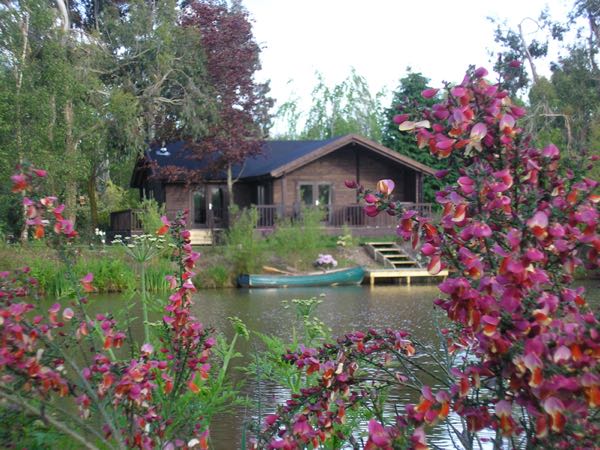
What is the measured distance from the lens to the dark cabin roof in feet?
102

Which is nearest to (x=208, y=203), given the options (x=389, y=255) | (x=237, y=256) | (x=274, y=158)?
(x=274, y=158)

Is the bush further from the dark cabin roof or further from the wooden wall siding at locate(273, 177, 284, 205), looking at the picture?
the wooden wall siding at locate(273, 177, 284, 205)

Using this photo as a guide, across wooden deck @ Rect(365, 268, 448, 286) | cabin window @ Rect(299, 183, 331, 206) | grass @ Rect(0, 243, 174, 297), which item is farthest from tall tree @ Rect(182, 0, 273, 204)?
grass @ Rect(0, 243, 174, 297)

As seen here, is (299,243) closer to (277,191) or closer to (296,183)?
(277,191)

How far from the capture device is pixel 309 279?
23.4 m

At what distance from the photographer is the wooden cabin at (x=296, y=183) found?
31141mm

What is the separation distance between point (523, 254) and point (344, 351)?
3.30 feet

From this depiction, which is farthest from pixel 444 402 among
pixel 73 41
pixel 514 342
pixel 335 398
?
pixel 73 41

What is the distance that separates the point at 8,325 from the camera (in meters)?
2.93

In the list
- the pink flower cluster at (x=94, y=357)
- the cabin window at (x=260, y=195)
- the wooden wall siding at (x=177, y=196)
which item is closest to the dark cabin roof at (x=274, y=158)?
the cabin window at (x=260, y=195)

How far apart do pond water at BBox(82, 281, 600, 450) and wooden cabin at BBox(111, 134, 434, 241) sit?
8.12 metres

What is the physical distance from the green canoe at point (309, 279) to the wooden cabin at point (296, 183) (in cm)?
553

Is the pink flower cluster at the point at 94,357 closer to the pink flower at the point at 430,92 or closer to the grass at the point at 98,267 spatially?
the pink flower at the point at 430,92

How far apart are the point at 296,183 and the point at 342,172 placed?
5.86 ft
